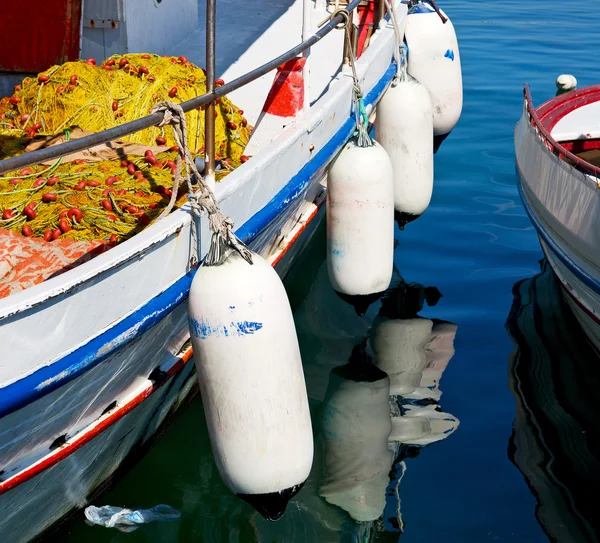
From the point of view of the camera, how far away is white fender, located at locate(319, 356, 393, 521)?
4.65m

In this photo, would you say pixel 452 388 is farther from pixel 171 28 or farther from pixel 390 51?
pixel 171 28

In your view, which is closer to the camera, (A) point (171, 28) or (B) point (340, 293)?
(B) point (340, 293)

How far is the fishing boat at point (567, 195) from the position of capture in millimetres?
5551

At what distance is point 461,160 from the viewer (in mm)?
10477

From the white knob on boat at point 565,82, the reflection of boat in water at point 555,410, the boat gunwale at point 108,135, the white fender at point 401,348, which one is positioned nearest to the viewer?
the boat gunwale at point 108,135

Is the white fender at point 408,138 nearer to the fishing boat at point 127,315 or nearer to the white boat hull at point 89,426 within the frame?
the fishing boat at point 127,315

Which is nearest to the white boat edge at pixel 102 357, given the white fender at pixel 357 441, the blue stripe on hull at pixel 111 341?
the blue stripe on hull at pixel 111 341

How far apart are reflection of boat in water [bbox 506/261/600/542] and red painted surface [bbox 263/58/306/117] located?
245 centimetres

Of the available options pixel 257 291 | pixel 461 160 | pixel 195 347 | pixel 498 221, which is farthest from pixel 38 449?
pixel 461 160

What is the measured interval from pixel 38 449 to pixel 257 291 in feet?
3.73

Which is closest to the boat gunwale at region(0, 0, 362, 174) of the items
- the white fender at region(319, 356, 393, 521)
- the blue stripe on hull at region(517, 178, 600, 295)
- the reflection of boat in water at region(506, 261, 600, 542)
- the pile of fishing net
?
the pile of fishing net

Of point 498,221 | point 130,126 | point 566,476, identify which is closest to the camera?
point 130,126

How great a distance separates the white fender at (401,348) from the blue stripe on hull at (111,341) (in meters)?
1.71

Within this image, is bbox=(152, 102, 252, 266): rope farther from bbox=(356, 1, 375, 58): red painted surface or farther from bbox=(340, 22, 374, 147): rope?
bbox=(356, 1, 375, 58): red painted surface
